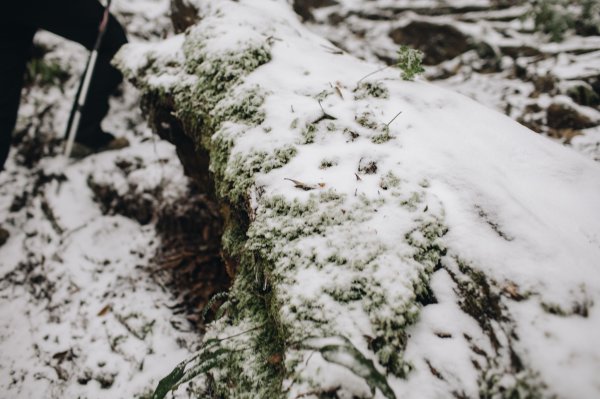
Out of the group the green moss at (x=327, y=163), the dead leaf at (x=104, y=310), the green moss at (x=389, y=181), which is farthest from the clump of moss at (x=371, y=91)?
the dead leaf at (x=104, y=310)

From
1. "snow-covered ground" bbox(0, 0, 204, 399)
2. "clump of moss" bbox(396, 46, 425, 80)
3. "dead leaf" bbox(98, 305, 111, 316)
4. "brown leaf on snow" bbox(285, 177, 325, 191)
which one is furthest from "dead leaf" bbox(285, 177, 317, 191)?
"dead leaf" bbox(98, 305, 111, 316)

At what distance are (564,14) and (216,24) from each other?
5226 millimetres

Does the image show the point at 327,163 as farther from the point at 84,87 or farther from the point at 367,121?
the point at 84,87

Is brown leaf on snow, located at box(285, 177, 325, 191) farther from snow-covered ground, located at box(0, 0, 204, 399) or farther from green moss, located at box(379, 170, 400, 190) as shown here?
snow-covered ground, located at box(0, 0, 204, 399)

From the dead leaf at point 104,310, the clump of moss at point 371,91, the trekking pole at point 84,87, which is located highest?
the clump of moss at point 371,91

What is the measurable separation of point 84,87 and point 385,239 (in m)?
4.00

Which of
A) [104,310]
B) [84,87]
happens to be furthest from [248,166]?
[84,87]

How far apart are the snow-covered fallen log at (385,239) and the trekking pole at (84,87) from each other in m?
1.87

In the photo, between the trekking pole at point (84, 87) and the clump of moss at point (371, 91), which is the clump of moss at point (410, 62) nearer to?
the clump of moss at point (371, 91)

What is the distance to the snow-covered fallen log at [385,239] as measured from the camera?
1198mm

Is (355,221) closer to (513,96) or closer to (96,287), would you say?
(96,287)

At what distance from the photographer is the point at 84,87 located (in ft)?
12.4

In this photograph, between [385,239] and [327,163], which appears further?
[327,163]

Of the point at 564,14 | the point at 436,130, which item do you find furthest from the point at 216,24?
the point at 564,14
